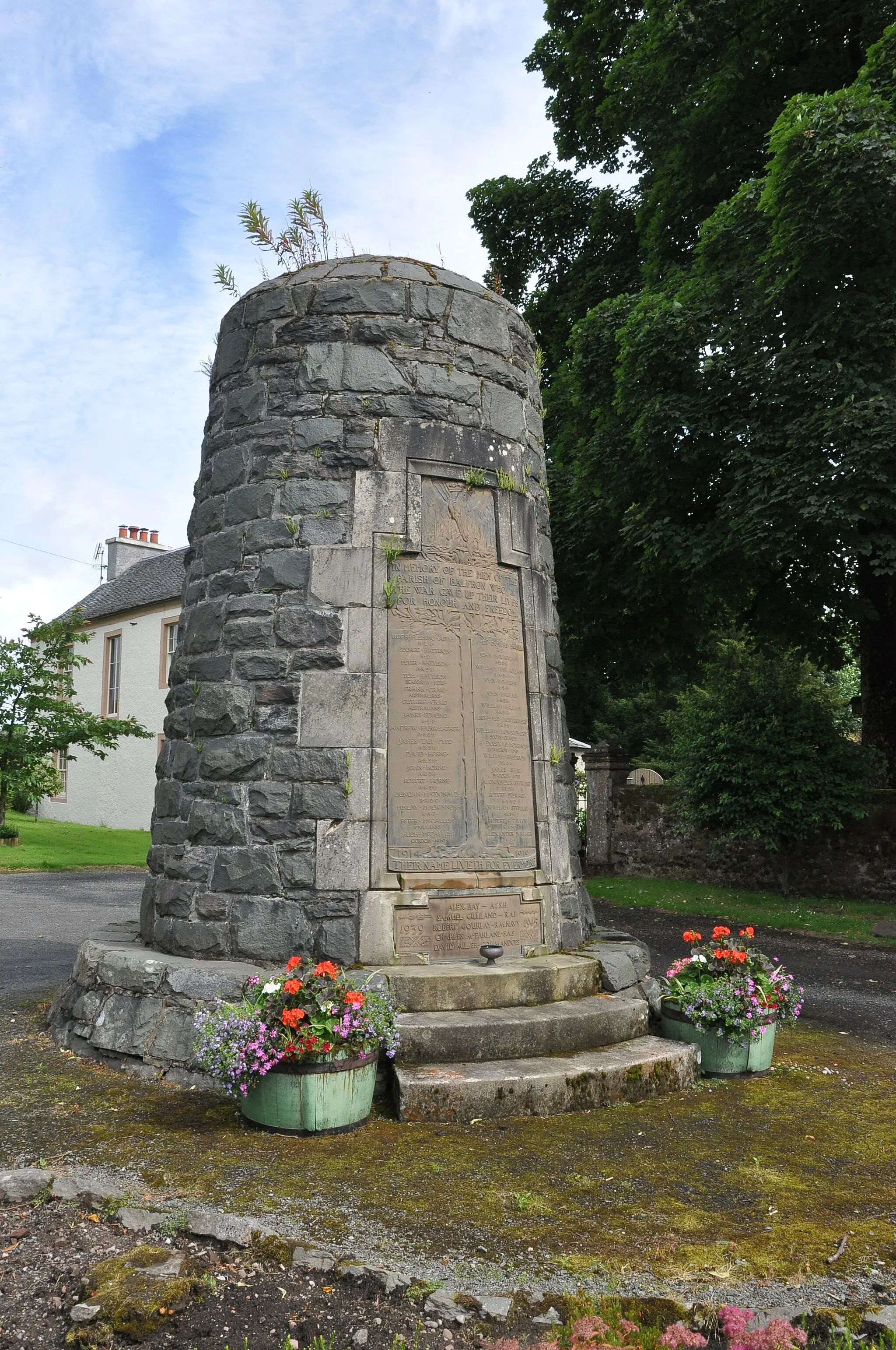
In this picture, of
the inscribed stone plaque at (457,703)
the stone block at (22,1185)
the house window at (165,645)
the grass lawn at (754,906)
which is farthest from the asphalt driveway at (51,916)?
the house window at (165,645)

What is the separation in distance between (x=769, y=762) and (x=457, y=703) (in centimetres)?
1066

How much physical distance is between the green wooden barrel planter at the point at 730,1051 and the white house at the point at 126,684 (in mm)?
22892

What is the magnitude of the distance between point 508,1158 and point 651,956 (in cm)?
627

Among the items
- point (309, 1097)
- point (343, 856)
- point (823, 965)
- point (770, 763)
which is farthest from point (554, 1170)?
point (770, 763)

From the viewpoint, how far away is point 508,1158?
167 inches

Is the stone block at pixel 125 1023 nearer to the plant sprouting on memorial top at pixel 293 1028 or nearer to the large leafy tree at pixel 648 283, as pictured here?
the plant sprouting on memorial top at pixel 293 1028

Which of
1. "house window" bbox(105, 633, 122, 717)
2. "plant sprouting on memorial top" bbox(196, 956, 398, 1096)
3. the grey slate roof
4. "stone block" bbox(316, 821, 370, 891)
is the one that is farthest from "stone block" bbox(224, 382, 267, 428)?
"house window" bbox(105, 633, 122, 717)

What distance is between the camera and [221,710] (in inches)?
239

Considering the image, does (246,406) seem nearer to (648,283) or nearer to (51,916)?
(51,916)

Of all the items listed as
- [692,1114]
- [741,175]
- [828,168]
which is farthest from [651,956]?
[741,175]

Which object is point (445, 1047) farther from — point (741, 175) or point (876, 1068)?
point (741, 175)

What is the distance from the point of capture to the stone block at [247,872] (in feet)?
18.8

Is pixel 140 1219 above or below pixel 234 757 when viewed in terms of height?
below

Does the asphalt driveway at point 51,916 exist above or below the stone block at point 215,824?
below
